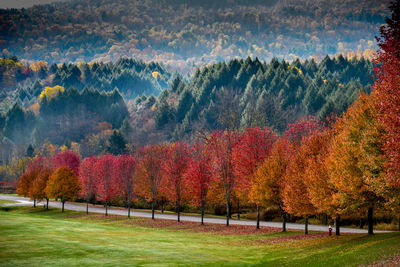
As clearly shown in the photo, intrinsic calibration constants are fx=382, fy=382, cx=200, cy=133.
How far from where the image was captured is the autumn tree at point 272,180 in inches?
1775

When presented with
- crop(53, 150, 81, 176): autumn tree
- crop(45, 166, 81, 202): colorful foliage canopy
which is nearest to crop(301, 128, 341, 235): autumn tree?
crop(45, 166, 81, 202): colorful foliage canopy

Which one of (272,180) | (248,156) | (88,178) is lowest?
(88,178)

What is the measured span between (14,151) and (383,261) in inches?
6982

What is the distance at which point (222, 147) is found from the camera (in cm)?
5947

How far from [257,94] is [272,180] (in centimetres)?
10756

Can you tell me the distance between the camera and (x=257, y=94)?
149875 mm

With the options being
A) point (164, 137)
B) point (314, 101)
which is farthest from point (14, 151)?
point (314, 101)

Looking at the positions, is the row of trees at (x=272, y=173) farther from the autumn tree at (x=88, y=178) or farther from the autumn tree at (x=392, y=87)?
the autumn tree at (x=392, y=87)

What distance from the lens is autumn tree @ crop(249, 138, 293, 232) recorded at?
4509 centimetres

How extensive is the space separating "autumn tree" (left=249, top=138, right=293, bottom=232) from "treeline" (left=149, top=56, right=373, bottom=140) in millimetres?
61638

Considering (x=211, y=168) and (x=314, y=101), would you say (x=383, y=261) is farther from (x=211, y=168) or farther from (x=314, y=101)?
(x=314, y=101)

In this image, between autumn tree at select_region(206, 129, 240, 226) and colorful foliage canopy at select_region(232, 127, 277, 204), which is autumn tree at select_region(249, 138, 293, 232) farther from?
autumn tree at select_region(206, 129, 240, 226)

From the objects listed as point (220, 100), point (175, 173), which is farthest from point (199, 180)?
point (220, 100)

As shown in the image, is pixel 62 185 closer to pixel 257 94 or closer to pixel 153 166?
pixel 153 166
